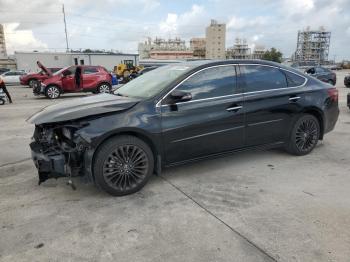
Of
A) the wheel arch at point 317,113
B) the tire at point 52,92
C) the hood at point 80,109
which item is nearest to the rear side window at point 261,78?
the wheel arch at point 317,113

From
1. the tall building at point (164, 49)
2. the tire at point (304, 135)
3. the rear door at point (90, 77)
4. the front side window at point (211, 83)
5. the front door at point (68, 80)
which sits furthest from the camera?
the tall building at point (164, 49)

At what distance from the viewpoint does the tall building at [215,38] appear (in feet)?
408

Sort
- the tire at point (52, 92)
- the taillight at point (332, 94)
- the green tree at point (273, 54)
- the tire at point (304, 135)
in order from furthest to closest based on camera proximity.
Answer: the green tree at point (273, 54), the tire at point (52, 92), the taillight at point (332, 94), the tire at point (304, 135)

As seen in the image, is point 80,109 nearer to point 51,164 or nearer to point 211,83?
point 51,164

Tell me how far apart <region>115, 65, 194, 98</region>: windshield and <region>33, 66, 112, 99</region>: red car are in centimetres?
1087

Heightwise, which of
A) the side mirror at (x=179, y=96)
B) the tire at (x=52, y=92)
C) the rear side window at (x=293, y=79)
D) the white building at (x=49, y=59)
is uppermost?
the white building at (x=49, y=59)

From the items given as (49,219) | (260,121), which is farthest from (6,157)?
(260,121)

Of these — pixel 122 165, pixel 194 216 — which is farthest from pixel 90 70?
pixel 194 216

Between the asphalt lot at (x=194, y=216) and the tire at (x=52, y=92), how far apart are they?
36.7 ft

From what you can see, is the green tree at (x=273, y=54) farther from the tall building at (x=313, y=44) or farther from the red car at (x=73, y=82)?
the red car at (x=73, y=82)

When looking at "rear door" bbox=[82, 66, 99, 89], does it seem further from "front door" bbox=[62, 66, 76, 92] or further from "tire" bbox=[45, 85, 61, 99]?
"tire" bbox=[45, 85, 61, 99]

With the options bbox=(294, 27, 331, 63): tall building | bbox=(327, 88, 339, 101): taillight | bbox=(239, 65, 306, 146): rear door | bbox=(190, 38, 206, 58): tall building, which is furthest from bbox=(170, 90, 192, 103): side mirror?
bbox=(190, 38, 206, 58): tall building

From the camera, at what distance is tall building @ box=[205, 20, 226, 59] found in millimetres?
124375

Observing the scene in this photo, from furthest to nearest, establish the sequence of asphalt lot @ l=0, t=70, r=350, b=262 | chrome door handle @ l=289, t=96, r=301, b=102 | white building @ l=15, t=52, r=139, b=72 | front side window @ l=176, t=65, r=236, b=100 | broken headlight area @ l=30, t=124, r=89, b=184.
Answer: white building @ l=15, t=52, r=139, b=72, chrome door handle @ l=289, t=96, r=301, b=102, front side window @ l=176, t=65, r=236, b=100, broken headlight area @ l=30, t=124, r=89, b=184, asphalt lot @ l=0, t=70, r=350, b=262
